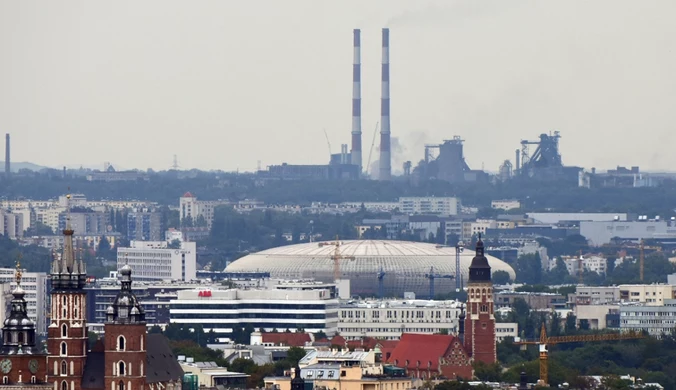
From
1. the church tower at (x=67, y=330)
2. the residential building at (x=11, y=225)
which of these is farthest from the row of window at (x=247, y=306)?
the residential building at (x=11, y=225)

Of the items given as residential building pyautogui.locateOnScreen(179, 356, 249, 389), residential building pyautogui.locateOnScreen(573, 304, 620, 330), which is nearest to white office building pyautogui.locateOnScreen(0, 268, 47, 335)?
residential building pyautogui.locateOnScreen(573, 304, 620, 330)

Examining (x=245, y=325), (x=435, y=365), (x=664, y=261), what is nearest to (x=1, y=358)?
(x=435, y=365)

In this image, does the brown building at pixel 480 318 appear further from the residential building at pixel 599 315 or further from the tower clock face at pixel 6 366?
the tower clock face at pixel 6 366

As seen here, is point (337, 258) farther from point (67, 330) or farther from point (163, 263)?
point (67, 330)

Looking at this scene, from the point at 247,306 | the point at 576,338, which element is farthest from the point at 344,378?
the point at 247,306

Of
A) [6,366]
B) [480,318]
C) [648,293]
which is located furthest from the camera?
[648,293]

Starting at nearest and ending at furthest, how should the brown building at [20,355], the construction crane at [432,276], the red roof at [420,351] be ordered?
the brown building at [20,355], the red roof at [420,351], the construction crane at [432,276]
